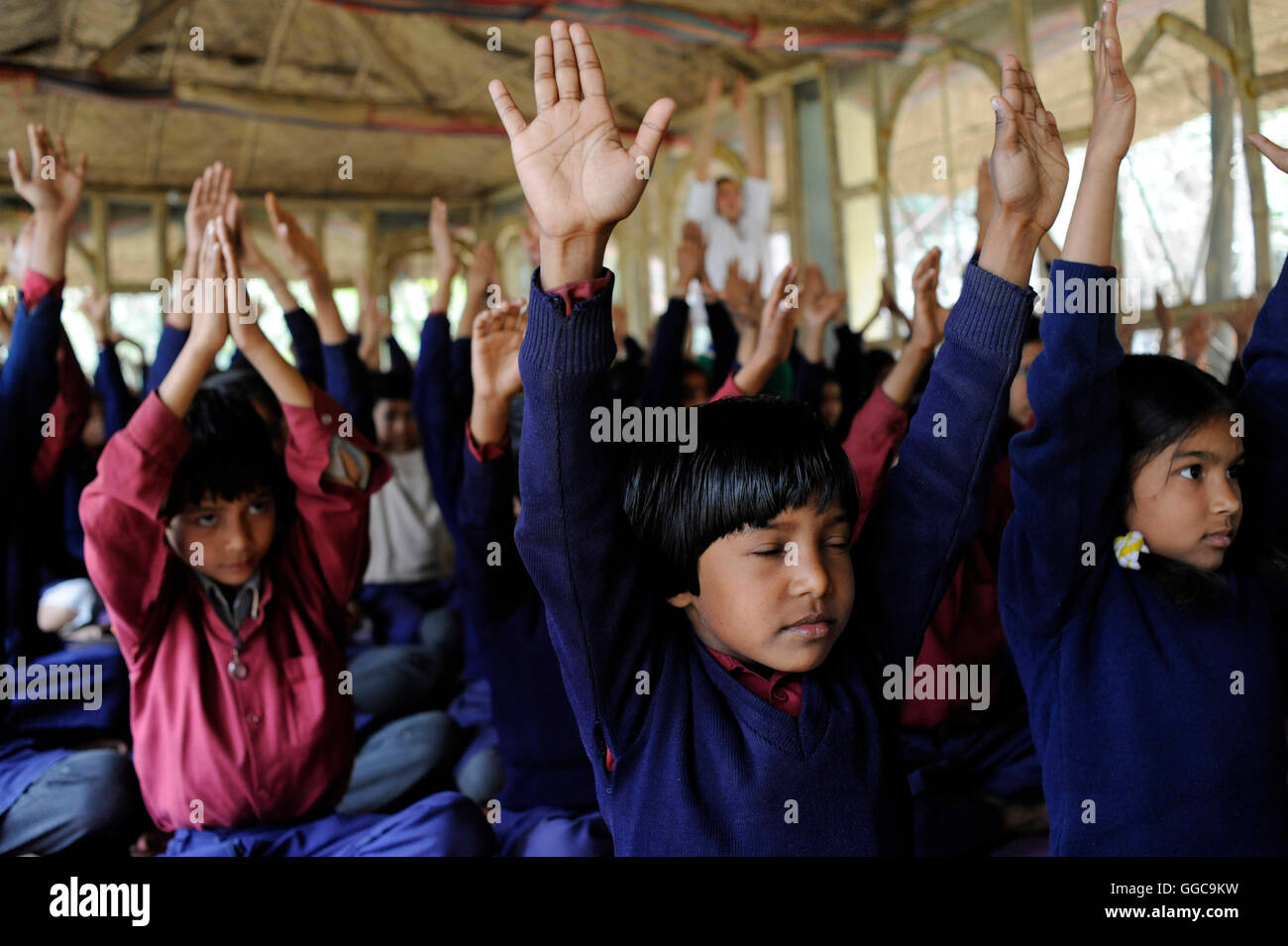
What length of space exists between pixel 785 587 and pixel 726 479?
0.11 metres

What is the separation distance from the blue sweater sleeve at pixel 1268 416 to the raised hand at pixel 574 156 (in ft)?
2.49

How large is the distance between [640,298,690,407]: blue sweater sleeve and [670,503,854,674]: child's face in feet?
4.25

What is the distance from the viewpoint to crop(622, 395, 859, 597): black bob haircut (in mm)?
883

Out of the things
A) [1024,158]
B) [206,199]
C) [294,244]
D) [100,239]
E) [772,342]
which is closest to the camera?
[1024,158]

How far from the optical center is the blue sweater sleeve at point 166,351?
5.02 ft

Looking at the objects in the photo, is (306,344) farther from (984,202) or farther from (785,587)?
(785,587)

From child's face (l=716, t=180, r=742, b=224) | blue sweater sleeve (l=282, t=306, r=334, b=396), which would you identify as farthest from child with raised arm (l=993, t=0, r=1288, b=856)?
child's face (l=716, t=180, r=742, b=224)

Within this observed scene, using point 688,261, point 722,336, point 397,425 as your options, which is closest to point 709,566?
point 688,261

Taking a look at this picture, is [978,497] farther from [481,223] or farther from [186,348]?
[481,223]

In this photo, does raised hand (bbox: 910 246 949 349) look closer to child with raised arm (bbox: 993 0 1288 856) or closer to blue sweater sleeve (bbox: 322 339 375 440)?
Answer: child with raised arm (bbox: 993 0 1288 856)

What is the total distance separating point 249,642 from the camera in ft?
4.53

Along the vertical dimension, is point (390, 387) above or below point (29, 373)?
above
